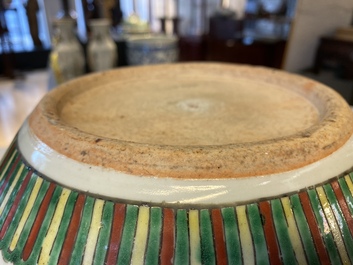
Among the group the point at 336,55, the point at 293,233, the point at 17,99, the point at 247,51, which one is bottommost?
the point at 17,99

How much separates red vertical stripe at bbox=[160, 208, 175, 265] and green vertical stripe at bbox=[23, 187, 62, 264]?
20 cm

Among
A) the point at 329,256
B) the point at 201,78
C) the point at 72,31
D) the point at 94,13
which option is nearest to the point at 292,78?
the point at 201,78

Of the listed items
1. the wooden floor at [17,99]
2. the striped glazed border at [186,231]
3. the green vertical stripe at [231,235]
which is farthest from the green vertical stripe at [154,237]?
the wooden floor at [17,99]

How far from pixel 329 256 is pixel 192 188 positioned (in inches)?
10.3

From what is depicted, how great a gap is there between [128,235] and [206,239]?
0.41 feet

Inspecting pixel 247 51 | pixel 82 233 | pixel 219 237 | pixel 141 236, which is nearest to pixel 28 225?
pixel 82 233

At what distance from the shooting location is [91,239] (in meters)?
0.57

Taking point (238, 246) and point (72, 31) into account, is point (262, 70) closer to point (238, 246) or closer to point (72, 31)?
point (238, 246)

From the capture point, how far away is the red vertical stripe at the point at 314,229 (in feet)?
1.92

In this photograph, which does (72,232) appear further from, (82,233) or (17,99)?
(17,99)

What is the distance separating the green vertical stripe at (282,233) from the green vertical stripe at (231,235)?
7 centimetres

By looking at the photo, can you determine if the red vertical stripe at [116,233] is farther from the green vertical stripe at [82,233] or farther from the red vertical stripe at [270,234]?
the red vertical stripe at [270,234]

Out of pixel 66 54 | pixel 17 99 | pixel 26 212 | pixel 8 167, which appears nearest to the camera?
pixel 26 212

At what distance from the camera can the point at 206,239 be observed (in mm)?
548
